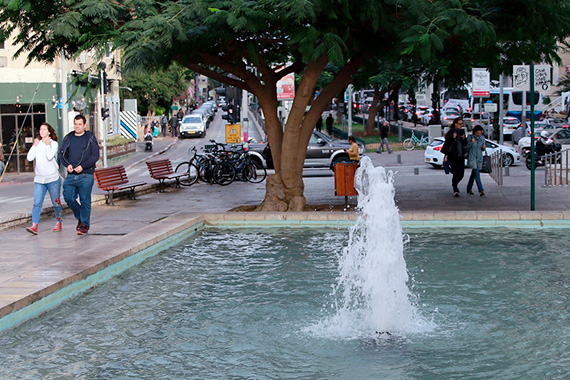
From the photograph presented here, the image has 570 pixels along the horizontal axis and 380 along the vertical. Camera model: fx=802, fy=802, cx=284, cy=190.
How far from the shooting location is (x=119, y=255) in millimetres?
11148

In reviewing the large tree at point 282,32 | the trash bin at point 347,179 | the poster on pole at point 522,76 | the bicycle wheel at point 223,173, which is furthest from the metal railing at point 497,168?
the bicycle wheel at point 223,173

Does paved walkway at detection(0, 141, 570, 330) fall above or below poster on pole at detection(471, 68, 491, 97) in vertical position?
below

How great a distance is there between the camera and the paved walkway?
32.6 feet

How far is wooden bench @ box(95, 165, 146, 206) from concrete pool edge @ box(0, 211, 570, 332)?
13.7ft

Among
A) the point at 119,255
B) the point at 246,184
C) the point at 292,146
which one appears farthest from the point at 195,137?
the point at 119,255

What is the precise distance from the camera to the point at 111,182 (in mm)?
19688

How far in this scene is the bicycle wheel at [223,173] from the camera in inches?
1025

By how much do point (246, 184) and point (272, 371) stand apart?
1927 cm

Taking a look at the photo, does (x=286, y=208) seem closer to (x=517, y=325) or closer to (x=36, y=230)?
(x=36, y=230)

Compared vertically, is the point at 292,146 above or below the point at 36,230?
above

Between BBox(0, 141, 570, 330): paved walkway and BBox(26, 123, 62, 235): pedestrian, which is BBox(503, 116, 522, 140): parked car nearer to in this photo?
BBox(0, 141, 570, 330): paved walkway

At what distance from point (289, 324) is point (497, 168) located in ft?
55.6

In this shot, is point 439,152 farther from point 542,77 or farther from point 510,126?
point 510,126

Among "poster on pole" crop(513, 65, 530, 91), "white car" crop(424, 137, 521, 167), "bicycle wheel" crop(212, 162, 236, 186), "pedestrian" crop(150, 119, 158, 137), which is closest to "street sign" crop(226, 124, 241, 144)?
"bicycle wheel" crop(212, 162, 236, 186)
